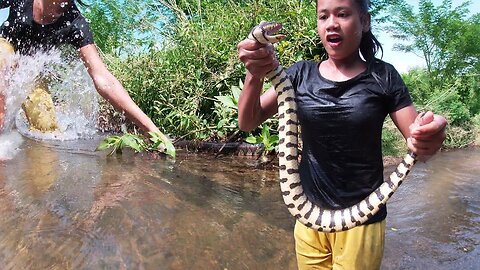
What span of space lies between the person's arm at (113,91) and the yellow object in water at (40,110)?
1.65m

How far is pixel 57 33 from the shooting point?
4547 millimetres

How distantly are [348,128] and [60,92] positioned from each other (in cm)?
769

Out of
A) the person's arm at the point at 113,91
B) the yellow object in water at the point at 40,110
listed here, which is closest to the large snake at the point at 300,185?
the person's arm at the point at 113,91

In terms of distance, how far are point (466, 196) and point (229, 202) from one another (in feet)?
8.89

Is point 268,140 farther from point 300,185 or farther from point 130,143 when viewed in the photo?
point 300,185

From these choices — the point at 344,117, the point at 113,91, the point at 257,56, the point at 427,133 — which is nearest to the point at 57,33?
the point at 113,91

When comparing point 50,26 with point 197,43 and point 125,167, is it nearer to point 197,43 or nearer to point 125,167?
point 125,167

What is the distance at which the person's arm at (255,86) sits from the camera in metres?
Answer: 1.70

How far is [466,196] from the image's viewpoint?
4.67 metres

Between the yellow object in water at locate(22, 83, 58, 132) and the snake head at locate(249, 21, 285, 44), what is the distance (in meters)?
4.70

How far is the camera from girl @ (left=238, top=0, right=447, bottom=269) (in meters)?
1.83

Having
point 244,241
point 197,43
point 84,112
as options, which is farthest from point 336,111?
point 84,112

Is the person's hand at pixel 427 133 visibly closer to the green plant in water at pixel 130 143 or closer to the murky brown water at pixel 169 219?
the murky brown water at pixel 169 219

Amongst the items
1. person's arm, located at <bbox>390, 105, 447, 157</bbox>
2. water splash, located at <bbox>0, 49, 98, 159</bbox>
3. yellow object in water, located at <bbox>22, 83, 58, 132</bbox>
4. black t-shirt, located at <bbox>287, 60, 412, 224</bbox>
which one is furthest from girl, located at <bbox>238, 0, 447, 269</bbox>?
yellow object in water, located at <bbox>22, 83, 58, 132</bbox>
